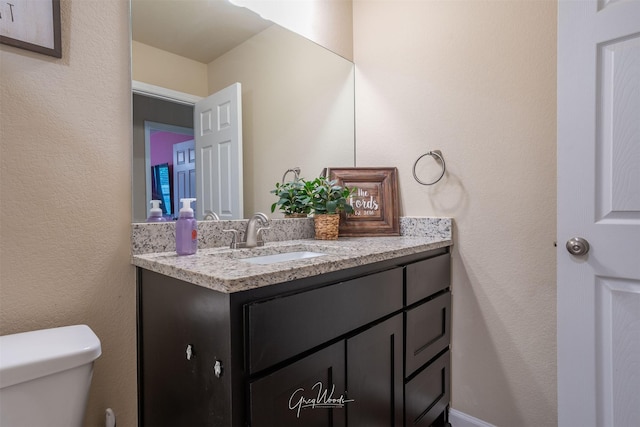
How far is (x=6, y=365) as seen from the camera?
0.66m

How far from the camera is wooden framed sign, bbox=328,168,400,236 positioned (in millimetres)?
1694

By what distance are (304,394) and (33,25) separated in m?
1.18

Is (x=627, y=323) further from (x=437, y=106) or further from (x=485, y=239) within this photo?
(x=437, y=106)

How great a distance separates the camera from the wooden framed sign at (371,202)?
1.69 meters

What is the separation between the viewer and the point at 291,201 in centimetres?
160

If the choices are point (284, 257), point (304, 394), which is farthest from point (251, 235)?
point (304, 394)

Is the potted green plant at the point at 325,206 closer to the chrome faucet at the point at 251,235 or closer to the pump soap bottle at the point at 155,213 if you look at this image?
the chrome faucet at the point at 251,235

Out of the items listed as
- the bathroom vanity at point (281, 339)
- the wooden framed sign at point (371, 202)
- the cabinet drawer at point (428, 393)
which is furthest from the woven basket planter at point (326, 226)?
the cabinet drawer at point (428, 393)

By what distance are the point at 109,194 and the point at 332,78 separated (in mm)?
1290

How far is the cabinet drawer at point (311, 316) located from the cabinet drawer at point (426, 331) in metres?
0.19

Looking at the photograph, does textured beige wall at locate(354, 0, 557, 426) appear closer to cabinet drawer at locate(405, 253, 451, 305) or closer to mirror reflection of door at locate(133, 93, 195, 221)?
cabinet drawer at locate(405, 253, 451, 305)

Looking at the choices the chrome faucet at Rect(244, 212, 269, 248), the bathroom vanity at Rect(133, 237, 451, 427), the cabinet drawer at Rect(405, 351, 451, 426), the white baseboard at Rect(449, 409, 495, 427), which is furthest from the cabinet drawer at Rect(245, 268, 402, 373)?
the white baseboard at Rect(449, 409, 495, 427)

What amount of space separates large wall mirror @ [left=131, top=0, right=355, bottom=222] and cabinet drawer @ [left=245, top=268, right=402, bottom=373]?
0.61m

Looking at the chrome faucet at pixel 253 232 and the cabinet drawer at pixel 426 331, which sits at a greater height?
the chrome faucet at pixel 253 232
